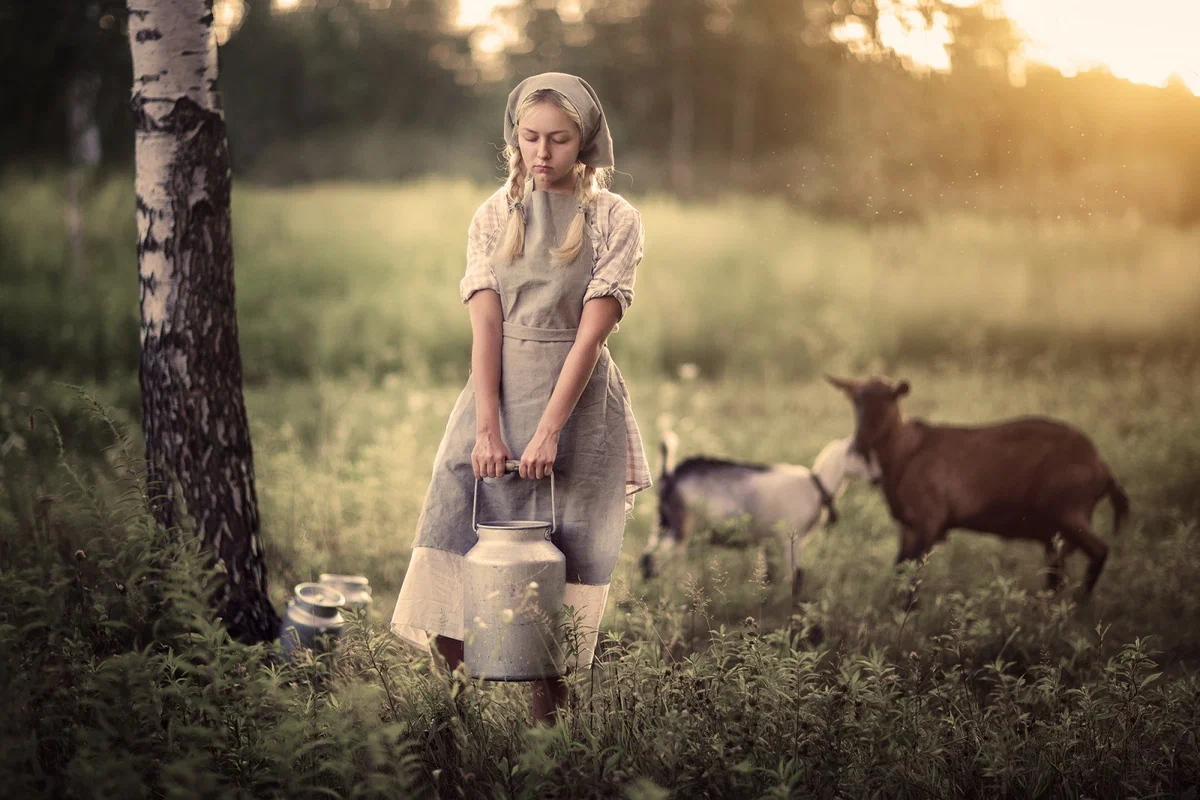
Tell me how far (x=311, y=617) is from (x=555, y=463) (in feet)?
4.27

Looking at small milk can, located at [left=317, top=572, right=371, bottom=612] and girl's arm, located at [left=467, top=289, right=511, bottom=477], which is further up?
girl's arm, located at [left=467, top=289, right=511, bottom=477]

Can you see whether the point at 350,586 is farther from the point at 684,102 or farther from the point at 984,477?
the point at 684,102

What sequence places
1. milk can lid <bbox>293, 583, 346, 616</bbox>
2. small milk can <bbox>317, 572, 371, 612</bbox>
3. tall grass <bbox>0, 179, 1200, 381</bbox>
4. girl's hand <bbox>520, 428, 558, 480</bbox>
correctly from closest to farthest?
1. girl's hand <bbox>520, 428, 558, 480</bbox>
2. milk can lid <bbox>293, 583, 346, 616</bbox>
3. small milk can <bbox>317, 572, 371, 612</bbox>
4. tall grass <bbox>0, 179, 1200, 381</bbox>

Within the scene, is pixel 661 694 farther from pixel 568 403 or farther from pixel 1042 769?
pixel 1042 769

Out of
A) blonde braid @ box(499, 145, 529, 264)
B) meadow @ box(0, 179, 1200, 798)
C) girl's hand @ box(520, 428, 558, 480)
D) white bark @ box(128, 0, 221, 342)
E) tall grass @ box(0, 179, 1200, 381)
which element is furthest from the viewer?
tall grass @ box(0, 179, 1200, 381)

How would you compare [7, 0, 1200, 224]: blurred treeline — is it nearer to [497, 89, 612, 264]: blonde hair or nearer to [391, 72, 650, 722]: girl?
[497, 89, 612, 264]: blonde hair

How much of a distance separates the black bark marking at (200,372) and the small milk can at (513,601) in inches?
62.3

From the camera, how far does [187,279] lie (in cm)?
422

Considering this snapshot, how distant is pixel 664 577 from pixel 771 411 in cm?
456

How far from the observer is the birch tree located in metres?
4.18

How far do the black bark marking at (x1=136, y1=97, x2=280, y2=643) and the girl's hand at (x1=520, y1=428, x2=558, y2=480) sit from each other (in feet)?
5.41

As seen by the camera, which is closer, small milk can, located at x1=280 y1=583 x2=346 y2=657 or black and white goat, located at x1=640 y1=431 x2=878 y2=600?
small milk can, located at x1=280 y1=583 x2=346 y2=657

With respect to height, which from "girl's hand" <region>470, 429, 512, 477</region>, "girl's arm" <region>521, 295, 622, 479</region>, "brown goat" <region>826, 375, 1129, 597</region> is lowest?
"brown goat" <region>826, 375, 1129, 597</region>

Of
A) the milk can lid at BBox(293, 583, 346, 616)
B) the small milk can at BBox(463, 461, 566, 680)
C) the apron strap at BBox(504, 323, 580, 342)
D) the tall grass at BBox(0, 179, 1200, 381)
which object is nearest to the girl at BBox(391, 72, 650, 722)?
the apron strap at BBox(504, 323, 580, 342)
